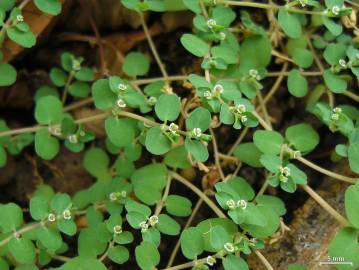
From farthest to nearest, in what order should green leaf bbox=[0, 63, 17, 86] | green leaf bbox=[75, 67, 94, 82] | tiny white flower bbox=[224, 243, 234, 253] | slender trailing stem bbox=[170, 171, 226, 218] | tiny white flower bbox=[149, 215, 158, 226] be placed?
green leaf bbox=[75, 67, 94, 82] → green leaf bbox=[0, 63, 17, 86] → slender trailing stem bbox=[170, 171, 226, 218] → tiny white flower bbox=[149, 215, 158, 226] → tiny white flower bbox=[224, 243, 234, 253]

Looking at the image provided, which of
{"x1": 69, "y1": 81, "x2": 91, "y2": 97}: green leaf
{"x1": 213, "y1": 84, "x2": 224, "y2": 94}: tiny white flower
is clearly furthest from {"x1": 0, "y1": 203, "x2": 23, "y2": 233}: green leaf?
{"x1": 213, "y1": 84, "x2": 224, "y2": 94}: tiny white flower

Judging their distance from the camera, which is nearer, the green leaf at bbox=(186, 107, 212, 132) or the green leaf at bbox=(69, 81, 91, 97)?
the green leaf at bbox=(186, 107, 212, 132)

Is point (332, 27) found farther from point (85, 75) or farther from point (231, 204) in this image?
point (85, 75)

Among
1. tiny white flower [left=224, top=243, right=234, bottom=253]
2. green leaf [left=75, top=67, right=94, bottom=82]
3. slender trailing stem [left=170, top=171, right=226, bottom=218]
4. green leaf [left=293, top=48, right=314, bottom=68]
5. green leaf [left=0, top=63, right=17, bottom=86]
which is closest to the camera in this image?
tiny white flower [left=224, top=243, right=234, bottom=253]

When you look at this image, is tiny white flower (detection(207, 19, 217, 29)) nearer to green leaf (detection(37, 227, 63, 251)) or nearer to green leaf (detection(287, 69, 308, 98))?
green leaf (detection(287, 69, 308, 98))

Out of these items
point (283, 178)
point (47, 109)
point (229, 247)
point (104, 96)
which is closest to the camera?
point (229, 247)

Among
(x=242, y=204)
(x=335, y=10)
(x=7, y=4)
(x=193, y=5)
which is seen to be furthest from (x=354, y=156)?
(x=7, y=4)

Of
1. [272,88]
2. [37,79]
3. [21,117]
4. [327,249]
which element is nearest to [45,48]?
[37,79]
